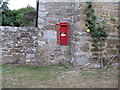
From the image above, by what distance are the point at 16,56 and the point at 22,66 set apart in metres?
0.40

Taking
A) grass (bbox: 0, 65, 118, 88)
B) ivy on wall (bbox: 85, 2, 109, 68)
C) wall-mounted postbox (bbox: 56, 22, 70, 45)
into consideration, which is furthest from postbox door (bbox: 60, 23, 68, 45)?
grass (bbox: 0, 65, 118, 88)

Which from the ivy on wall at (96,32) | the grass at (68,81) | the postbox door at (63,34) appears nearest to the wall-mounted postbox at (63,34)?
the postbox door at (63,34)

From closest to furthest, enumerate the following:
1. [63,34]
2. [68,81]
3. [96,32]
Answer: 1. [68,81]
2. [96,32]
3. [63,34]

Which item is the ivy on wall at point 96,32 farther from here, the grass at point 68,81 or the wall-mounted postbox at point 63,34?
the wall-mounted postbox at point 63,34

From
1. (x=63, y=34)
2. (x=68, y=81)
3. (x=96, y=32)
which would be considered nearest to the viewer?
(x=68, y=81)

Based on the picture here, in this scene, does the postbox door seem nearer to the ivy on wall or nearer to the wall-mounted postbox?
the wall-mounted postbox

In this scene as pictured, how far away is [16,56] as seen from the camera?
536cm

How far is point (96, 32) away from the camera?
4.80 m

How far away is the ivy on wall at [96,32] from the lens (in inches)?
189

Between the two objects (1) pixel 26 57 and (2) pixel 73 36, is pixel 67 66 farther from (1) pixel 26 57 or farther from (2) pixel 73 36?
(1) pixel 26 57

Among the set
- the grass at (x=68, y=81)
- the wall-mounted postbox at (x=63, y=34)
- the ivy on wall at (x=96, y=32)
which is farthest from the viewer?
the wall-mounted postbox at (x=63, y=34)

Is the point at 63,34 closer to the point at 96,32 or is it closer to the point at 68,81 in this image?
the point at 96,32

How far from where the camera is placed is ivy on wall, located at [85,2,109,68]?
4801 millimetres

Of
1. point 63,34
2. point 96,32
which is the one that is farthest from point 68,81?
point 63,34
